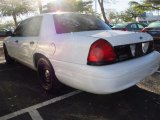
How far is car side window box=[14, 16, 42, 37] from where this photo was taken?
4.96 meters

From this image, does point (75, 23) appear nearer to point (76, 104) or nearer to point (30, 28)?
point (30, 28)

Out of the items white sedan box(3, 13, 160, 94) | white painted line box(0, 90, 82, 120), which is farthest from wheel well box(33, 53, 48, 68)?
white painted line box(0, 90, 82, 120)

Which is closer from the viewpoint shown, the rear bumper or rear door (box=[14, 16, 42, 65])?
the rear bumper

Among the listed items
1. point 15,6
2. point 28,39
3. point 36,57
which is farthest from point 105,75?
point 15,6

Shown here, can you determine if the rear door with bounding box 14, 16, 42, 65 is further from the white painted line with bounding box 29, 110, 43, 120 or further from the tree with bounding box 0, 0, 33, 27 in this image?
the tree with bounding box 0, 0, 33, 27

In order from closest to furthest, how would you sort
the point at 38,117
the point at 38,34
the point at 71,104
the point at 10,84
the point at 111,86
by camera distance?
the point at 111,86 < the point at 38,117 < the point at 71,104 < the point at 38,34 < the point at 10,84

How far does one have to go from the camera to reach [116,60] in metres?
3.55

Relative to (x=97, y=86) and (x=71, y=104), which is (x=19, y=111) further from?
(x=97, y=86)

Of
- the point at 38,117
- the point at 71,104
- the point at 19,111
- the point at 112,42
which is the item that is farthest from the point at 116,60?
the point at 19,111

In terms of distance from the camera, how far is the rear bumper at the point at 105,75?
338 centimetres

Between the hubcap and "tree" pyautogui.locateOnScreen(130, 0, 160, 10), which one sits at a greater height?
"tree" pyautogui.locateOnScreen(130, 0, 160, 10)

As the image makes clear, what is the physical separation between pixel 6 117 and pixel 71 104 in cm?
105

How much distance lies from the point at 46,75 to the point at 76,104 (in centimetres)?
91

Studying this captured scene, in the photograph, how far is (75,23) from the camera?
4598 mm
